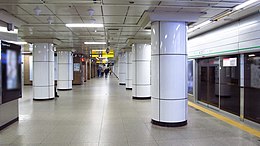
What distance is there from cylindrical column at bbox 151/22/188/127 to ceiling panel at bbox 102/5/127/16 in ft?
3.00

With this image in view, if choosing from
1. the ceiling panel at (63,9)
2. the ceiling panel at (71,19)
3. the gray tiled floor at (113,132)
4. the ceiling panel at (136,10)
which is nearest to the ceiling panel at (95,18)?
the ceiling panel at (71,19)

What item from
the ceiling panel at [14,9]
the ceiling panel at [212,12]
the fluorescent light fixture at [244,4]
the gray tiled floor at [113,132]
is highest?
the ceiling panel at [14,9]

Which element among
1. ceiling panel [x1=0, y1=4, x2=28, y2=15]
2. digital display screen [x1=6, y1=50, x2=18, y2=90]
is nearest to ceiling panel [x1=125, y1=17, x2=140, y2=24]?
ceiling panel [x1=0, y1=4, x2=28, y2=15]

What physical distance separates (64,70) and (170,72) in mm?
12058

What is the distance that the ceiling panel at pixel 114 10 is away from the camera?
18.2ft

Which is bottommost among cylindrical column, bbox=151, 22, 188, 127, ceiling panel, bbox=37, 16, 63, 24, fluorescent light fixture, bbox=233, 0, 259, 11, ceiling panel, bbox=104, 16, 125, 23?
cylindrical column, bbox=151, 22, 188, 127

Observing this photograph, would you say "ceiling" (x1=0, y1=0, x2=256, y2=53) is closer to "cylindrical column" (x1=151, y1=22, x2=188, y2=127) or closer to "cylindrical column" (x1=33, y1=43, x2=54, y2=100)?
"cylindrical column" (x1=151, y1=22, x2=188, y2=127)

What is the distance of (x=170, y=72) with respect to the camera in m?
5.86

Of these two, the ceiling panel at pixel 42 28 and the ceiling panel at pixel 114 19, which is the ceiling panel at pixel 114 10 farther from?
the ceiling panel at pixel 42 28

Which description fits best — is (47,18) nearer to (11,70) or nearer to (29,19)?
(29,19)

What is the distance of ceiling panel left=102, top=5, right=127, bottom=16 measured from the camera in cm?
556

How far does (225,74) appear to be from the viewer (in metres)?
7.83

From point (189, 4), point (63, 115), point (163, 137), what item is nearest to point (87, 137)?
point (163, 137)

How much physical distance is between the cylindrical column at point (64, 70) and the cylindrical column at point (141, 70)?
21.9ft
